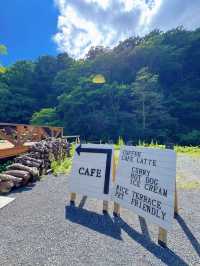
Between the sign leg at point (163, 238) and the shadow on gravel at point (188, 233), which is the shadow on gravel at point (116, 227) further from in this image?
the shadow on gravel at point (188, 233)

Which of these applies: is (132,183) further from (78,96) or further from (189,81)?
(189,81)

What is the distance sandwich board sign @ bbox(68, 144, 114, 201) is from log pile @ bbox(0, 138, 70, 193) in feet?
4.62

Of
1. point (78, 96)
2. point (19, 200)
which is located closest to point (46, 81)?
point (78, 96)

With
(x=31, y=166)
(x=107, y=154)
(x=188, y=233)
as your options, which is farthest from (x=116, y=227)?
(x=31, y=166)

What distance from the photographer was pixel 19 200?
3.56 m

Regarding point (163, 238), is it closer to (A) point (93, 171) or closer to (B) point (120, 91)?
(A) point (93, 171)

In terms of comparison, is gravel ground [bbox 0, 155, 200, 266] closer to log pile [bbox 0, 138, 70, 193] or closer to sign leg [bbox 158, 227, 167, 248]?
sign leg [bbox 158, 227, 167, 248]

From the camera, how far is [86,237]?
7.88ft

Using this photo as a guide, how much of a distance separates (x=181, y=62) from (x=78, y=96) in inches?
587

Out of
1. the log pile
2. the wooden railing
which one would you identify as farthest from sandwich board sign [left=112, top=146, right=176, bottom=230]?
the wooden railing

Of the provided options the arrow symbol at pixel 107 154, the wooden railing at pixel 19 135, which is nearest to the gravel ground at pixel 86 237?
the arrow symbol at pixel 107 154

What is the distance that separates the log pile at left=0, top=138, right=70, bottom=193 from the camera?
4.16m

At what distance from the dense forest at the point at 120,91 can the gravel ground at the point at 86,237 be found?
699 inches

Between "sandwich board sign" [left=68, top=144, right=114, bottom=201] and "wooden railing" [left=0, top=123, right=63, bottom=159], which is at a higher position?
"wooden railing" [left=0, top=123, right=63, bottom=159]
